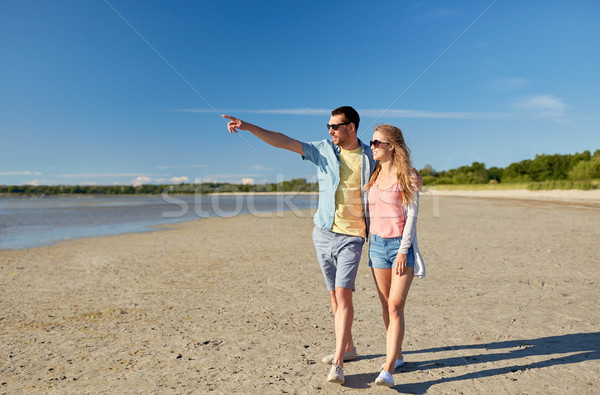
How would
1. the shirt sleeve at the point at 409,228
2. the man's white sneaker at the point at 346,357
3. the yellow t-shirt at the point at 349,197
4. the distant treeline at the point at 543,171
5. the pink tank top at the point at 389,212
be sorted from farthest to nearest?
the distant treeline at the point at 543,171
the man's white sneaker at the point at 346,357
the yellow t-shirt at the point at 349,197
the pink tank top at the point at 389,212
the shirt sleeve at the point at 409,228

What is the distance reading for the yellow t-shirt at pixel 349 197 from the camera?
3.15 metres

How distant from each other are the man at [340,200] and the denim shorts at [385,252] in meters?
0.12

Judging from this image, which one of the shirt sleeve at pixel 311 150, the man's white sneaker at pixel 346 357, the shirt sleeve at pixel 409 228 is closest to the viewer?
the shirt sleeve at pixel 409 228

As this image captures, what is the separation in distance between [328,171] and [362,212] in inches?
17.6

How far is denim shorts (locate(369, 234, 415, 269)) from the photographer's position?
3039 mm

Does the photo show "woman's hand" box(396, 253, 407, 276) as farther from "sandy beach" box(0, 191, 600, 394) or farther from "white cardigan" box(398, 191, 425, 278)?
"sandy beach" box(0, 191, 600, 394)

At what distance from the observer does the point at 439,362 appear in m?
3.50

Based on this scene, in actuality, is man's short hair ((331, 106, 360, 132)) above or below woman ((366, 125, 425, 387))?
above

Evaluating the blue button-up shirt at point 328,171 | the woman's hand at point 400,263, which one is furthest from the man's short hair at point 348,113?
the woman's hand at point 400,263

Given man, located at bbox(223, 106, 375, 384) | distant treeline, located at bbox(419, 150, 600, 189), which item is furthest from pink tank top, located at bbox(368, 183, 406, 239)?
distant treeline, located at bbox(419, 150, 600, 189)

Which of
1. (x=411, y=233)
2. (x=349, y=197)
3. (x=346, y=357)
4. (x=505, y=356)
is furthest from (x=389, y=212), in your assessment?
(x=505, y=356)

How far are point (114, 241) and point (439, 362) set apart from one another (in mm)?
11755

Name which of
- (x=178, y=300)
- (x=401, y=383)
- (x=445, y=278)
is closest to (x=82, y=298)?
(x=178, y=300)

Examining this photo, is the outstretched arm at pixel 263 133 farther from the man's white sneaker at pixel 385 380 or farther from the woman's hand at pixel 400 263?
the man's white sneaker at pixel 385 380
